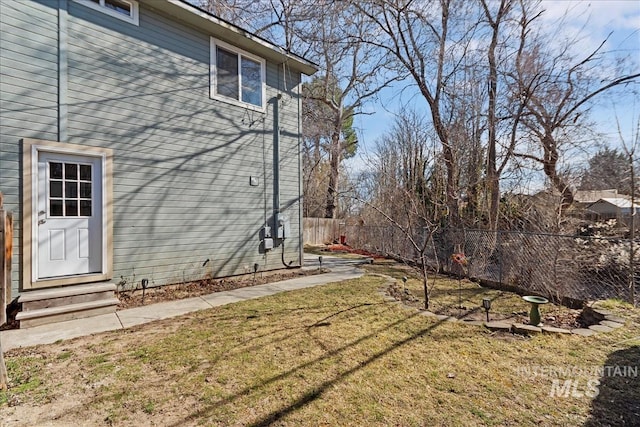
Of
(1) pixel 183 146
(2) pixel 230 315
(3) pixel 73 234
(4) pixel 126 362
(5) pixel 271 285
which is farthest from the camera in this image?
(5) pixel 271 285

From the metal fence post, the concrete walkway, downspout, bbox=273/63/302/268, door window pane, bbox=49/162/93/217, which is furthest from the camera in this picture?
downspout, bbox=273/63/302/268

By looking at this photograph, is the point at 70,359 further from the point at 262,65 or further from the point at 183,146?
the point at 262,65

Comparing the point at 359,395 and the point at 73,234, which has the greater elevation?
the point at 73,234

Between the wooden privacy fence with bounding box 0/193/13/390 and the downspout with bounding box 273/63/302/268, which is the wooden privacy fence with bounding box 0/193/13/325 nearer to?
the wooden privacy fence with bounding box 0/193/13/390

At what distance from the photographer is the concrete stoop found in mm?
3713

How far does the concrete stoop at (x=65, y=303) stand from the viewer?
371 cm

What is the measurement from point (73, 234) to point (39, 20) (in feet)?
9.89

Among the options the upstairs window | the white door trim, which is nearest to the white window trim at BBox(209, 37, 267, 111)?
the upstairs window

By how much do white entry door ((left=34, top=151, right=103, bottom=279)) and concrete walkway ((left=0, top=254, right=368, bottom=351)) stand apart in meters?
0.96

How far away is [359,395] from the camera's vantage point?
2250 mm

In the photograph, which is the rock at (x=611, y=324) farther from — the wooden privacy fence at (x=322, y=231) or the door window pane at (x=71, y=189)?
the wooden privacy fence at (x=322, y=231)

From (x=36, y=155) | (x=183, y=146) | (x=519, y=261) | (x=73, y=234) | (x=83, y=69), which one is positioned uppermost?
(x=83, y=69)

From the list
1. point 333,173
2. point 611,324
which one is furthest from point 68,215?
point 333,173

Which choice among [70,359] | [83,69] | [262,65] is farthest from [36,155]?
[262,65]
